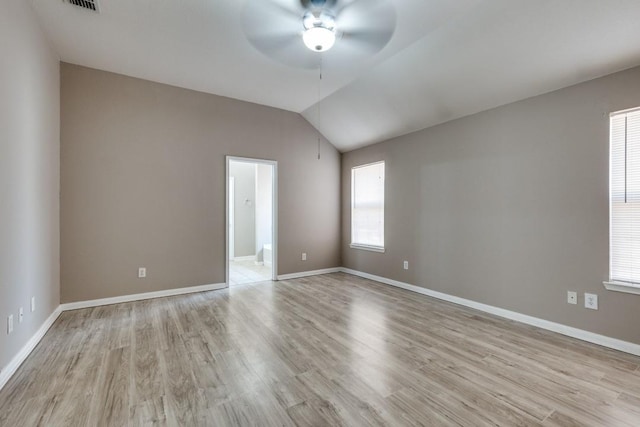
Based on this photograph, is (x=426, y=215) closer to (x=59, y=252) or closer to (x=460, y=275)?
(x=460, y=275)

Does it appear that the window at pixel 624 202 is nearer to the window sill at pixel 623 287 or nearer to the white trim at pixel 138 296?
the window sill at pixel 623 287

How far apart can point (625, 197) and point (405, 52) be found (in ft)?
8.23

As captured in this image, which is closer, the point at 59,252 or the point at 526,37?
the point at 526,37

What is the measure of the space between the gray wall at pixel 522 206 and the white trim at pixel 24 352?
4447 mm

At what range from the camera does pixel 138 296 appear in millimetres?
3941

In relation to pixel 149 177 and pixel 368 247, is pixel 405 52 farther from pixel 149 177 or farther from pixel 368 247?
pixel 149 177

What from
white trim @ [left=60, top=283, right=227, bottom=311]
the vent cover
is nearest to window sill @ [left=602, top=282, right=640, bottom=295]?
white trim @ [left=60, top=283, right=227, bottom=311]

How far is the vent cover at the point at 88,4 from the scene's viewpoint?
96.7 inches

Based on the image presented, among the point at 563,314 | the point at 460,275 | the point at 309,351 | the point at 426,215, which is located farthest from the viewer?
the point at 426,215

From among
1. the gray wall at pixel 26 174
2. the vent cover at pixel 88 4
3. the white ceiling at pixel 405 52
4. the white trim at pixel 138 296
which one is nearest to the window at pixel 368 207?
the white ceiling at pixel 405 52

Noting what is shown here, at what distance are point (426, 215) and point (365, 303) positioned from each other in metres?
1.60

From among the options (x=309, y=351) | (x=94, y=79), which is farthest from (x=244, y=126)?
(x=309, y=351)

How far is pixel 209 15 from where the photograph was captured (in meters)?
2.60

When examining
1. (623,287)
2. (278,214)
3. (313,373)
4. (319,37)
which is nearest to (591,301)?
(623,287)
